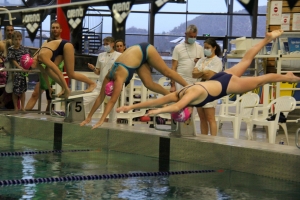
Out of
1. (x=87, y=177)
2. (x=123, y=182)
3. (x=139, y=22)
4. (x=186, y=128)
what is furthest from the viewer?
(x=139, y=22)

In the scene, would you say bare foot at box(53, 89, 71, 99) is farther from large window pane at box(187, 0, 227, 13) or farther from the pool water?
large window pane at box(187, 0, 227, 13)

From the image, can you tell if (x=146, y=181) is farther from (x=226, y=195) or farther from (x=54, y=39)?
(x=54, y=39)

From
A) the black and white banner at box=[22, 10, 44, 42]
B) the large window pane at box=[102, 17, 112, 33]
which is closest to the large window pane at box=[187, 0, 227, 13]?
the large window pane at box=[102, 17, 112, 33]

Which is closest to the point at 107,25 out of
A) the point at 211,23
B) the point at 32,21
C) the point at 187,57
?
the point at 211,23

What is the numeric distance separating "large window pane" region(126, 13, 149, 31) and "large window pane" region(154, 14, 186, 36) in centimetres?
42

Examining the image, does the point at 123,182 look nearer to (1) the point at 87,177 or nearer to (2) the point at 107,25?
(1) the point at 87,177

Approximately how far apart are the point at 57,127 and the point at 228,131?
3125 mm

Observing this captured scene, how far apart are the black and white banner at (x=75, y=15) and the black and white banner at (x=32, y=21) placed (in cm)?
80

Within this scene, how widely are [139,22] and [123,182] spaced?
64.8ft

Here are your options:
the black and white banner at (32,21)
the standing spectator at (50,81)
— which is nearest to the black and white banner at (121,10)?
the standing spectator at (50,81)

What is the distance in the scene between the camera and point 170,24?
79.2ft

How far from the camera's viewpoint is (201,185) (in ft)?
16.7

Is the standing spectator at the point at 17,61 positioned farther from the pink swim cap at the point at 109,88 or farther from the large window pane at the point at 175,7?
the large window pane at the point at 175,7

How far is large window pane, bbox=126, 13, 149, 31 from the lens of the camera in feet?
79.9
